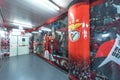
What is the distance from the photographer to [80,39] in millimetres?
2674

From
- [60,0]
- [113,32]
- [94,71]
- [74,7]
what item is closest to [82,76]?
[94,71]

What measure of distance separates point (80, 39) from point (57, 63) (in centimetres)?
241

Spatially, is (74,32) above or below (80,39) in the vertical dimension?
above

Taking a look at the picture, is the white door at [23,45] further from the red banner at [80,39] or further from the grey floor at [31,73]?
the red banner at [80,39]

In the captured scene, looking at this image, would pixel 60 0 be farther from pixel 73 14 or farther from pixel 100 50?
pixel 100 50

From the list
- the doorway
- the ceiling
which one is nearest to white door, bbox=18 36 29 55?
the doorway

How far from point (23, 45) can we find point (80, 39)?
7.90 meters

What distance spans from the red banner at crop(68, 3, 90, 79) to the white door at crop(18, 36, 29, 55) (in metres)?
7.44

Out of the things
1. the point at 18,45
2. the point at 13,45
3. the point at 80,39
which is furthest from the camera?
the point at 18,45

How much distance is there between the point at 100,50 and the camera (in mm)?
2318

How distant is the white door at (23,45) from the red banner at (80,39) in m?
7.44

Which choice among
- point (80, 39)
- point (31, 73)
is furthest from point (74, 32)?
point (31, 73)

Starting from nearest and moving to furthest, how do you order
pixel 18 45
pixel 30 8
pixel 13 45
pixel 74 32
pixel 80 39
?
pixel 80 39 < pixel 74 32 < pixel 30 8 < pixel 13 45 < pixel 18 45

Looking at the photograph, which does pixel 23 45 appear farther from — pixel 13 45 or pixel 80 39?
pixel 80 39
